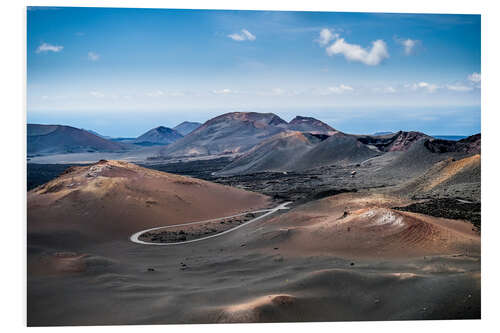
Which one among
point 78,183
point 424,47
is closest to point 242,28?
point 424,47

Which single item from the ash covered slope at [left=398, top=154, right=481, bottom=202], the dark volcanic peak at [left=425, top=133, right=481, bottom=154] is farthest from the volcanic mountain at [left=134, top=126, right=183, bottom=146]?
the ash covered slope at [left=398, top=154, right=481, bottom=202]

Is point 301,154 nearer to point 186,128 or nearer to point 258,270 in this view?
point 258,270

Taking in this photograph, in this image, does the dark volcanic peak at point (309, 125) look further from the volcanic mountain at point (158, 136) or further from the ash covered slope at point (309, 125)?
the volcanic mountain at point (158, 136)

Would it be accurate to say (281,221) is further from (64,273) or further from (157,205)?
(64,273)

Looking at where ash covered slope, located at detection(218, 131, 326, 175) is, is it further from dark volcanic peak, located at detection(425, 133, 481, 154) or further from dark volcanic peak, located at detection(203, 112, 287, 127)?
dark volcanic peak, located at detection(203, 112, 287, 127)

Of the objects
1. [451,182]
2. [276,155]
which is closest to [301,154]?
[276,155]

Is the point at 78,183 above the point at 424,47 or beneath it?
beneath
